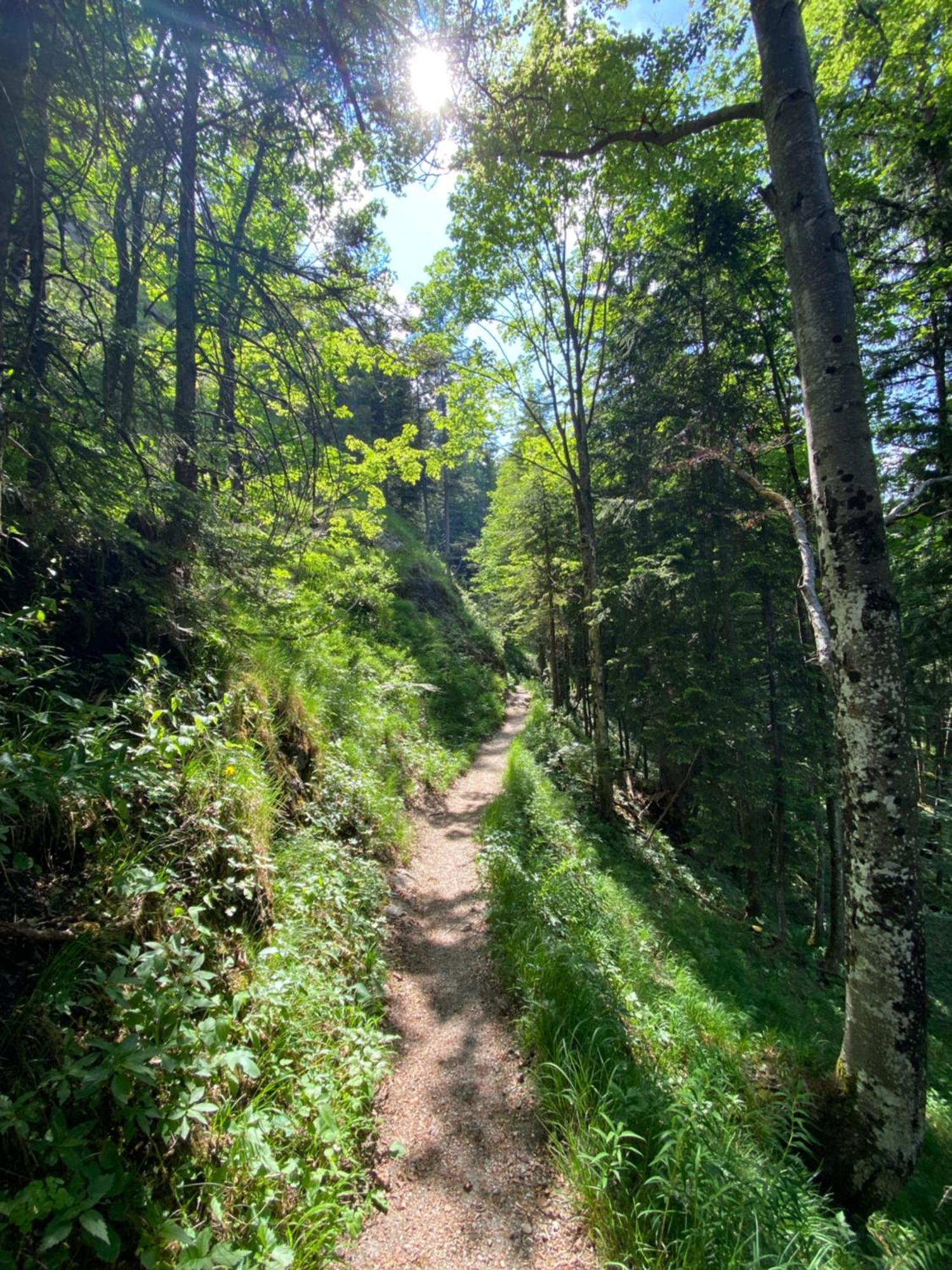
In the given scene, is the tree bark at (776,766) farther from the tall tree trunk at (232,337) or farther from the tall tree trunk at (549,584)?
the tall tree trunk at (232,337)

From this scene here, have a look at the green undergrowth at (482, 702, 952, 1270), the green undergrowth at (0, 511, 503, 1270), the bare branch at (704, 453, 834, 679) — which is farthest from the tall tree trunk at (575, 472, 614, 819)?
the green undergrowth at (0, 511, 503, 1270)

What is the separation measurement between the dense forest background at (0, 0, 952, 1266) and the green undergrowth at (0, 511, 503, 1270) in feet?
0.08

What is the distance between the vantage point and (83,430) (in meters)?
3.39

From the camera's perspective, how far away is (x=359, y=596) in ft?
38.0

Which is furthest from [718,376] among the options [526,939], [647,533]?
[526,939]

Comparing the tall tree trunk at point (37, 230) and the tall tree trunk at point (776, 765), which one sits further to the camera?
the tall tree trunk at point (776, 765)

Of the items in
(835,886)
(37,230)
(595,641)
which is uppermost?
(37,230)

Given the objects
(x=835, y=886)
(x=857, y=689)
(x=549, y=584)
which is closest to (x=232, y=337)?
(x=857, y=689)

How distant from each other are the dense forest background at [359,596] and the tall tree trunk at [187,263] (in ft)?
0.12

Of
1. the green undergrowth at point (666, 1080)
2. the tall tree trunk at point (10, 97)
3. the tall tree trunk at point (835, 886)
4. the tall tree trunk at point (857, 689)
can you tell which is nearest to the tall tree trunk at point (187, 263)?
the tall tree trunk at point (10, 97)

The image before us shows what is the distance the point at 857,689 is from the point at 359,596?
9981 mm

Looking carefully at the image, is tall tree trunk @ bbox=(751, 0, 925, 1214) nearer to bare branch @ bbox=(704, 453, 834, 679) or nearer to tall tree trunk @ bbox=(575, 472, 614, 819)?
bare branch @ bbox=(704, 453, 834, 679)

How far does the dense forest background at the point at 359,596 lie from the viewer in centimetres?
240

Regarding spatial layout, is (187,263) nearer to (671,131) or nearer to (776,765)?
(671,131)
